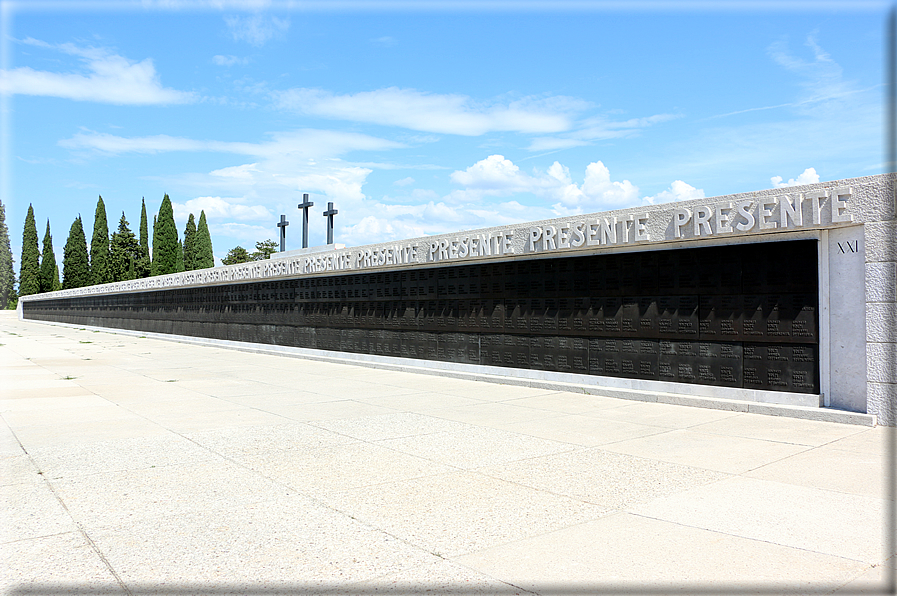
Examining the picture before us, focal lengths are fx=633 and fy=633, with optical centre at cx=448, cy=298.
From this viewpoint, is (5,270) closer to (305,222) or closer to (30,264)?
(30,264)

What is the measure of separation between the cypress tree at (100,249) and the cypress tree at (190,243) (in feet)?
26.9

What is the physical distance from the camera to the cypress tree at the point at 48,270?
72188mm

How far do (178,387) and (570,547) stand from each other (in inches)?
413

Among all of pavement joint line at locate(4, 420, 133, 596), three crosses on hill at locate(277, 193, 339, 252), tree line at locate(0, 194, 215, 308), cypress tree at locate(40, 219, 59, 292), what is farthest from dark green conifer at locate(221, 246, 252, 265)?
pavement joint line at locate(4, 420, 133, 596)

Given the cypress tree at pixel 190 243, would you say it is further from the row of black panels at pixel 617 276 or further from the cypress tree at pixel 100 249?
the row of black panels at pixel 617 276

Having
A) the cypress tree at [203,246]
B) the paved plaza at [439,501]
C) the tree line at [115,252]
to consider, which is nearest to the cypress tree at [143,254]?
the tree line at [115,252]

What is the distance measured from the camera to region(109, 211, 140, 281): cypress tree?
2625 inches

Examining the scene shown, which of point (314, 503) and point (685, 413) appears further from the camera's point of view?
point (685, 413)

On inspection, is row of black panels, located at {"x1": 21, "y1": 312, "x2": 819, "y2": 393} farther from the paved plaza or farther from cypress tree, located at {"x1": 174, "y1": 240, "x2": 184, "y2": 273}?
cypress tree, located at {"x1": 174, "y1": 240, "x2": 184, "y2": 273}

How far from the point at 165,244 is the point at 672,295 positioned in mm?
64325

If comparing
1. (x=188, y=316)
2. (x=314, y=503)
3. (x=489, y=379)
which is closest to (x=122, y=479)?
(x=314, y=503)

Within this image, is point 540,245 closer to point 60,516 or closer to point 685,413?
point 685,413

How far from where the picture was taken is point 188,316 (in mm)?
29375

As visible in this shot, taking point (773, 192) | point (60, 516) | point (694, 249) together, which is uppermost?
point (773, 192)
